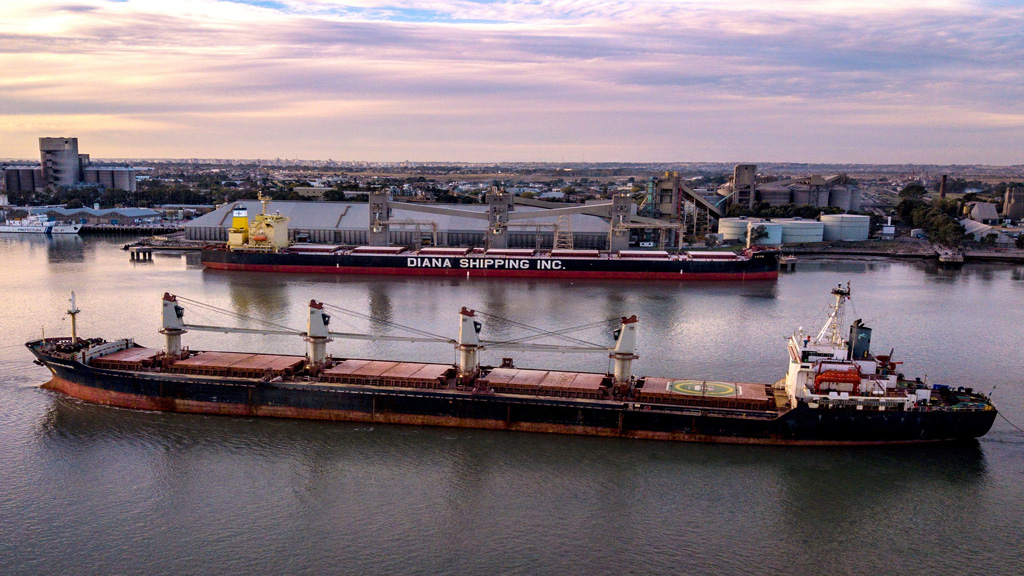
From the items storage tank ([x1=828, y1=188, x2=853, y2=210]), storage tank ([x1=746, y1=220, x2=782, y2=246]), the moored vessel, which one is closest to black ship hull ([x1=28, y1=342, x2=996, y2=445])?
storage tank ([x1=746, y1=220, x2=782, y2=246])

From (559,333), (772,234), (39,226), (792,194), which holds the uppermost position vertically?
(792,194)

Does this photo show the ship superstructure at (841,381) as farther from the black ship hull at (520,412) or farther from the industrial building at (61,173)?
the industrial building at (61,173)

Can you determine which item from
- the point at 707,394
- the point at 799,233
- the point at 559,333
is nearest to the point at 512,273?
the point at 559,333

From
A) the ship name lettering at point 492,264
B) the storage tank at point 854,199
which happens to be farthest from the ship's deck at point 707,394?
the storage tank at point 854,199

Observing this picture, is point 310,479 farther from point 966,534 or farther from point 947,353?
point 947,353

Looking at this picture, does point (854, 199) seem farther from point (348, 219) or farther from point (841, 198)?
point (348, 219)

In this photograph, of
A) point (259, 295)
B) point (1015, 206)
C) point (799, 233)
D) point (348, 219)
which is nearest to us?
point (259, 295)
